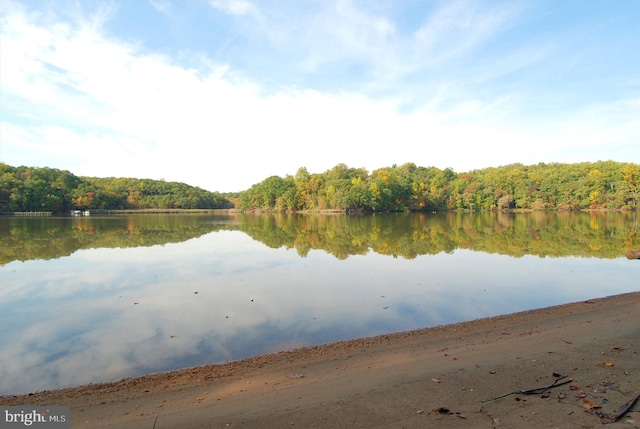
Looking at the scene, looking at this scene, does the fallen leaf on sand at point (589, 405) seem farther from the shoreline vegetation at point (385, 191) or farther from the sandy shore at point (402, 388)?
the shoreline vegetation at point (385, 191)

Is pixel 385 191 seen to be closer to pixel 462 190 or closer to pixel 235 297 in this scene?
pixel 462 190

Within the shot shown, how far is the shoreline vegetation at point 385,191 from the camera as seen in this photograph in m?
84.8

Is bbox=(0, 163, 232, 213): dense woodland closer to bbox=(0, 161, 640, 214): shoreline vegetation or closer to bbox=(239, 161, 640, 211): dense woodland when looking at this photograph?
bbox=(0, 161, 640, 214): shoreline vegetation

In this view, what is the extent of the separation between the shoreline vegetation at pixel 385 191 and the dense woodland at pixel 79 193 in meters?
0.21

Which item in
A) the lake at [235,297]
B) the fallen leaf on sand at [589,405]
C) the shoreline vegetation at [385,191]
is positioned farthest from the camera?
the shoreline vegetation at [385,191]

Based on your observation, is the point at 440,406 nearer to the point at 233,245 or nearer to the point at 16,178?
the point at 233,245

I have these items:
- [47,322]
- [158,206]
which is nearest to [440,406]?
[47,322]

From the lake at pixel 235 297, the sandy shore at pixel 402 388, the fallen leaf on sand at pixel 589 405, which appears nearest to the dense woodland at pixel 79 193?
the lake at pixel 235 297

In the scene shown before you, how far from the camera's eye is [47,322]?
844 cm

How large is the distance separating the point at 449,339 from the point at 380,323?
5.90 ft

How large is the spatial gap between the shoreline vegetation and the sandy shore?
3206 inches

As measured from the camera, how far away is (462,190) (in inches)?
4031

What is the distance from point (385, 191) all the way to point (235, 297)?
8540cm

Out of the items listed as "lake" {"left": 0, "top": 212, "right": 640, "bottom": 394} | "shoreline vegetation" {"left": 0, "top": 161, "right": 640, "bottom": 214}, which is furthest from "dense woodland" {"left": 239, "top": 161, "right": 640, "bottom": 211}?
"lake" {"left": 0, "top": 212, "right": 640, "bottom": 394}
